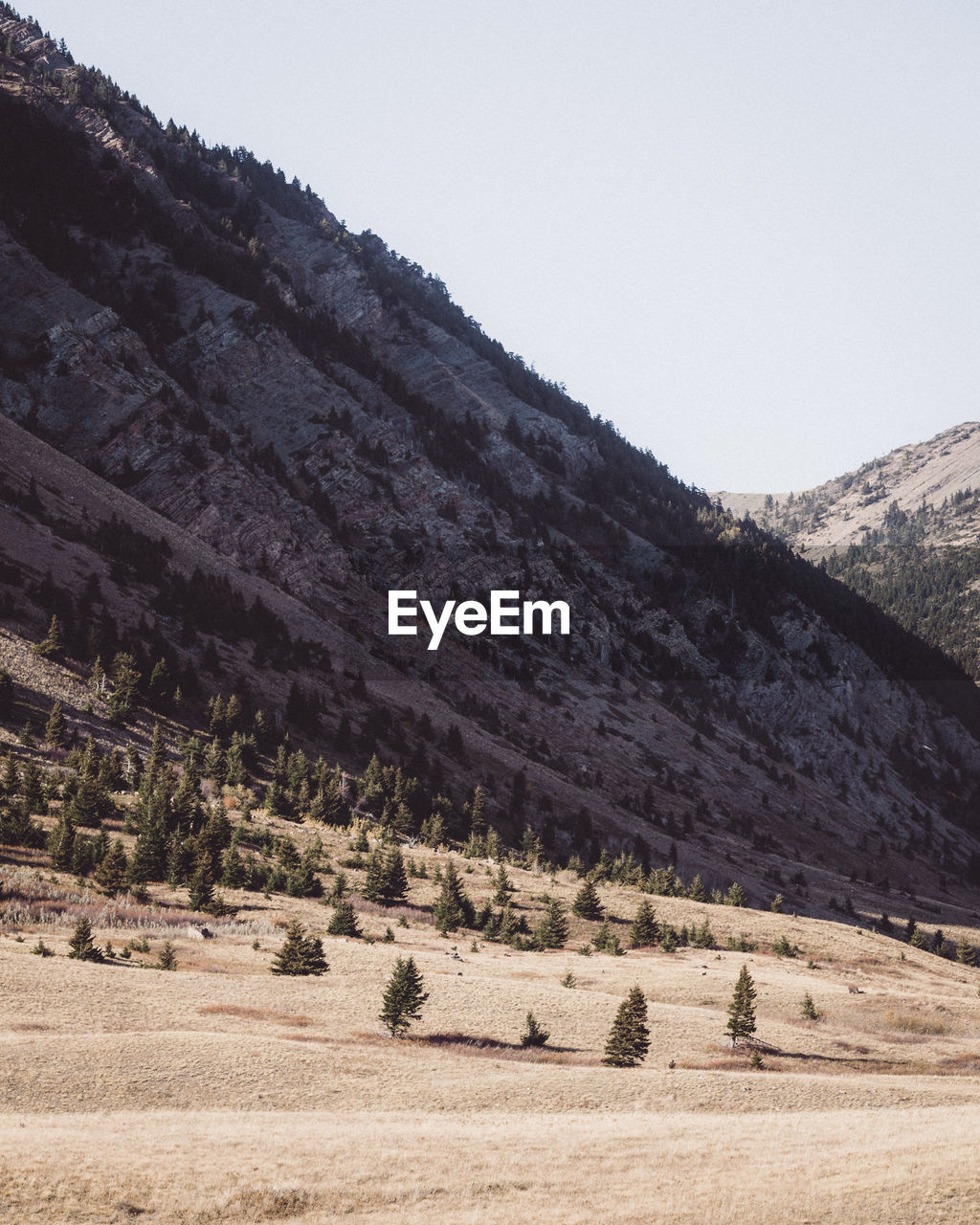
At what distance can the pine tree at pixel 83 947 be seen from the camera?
83.3 ft

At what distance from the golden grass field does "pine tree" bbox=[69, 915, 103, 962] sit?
1.31 ft

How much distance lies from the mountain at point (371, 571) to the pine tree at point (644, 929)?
69.1 ft

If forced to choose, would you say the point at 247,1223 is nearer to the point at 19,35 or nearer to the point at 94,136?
the point at 94,136

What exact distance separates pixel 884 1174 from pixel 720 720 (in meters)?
126

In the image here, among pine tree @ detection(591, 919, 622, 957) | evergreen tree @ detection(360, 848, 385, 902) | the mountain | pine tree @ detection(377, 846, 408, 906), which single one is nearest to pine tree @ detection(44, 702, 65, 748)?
the mountain

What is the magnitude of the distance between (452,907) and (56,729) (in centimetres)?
2569

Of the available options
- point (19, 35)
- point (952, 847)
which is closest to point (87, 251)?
point (19, 35)

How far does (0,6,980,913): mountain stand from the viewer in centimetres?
7669

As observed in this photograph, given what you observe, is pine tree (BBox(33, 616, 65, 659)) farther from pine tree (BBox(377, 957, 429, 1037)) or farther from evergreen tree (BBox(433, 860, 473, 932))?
pine tree (BBox(377, 957, 429, 1037))

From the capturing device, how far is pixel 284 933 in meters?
34.1

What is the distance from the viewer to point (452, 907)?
42375 mm

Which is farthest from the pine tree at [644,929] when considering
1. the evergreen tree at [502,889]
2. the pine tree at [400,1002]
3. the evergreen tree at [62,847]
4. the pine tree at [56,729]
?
the pine tree at [56,729]

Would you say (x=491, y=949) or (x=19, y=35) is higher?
(x=19, y=35)

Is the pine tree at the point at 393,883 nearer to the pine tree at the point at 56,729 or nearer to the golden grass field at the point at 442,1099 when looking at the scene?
the golden grass field at the point at 442,1099
